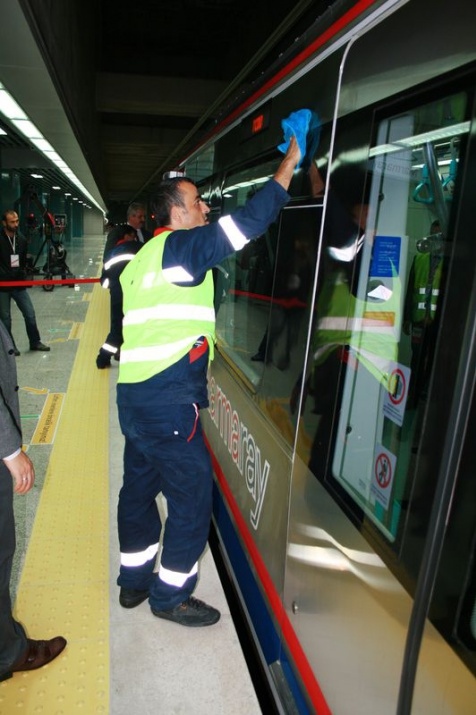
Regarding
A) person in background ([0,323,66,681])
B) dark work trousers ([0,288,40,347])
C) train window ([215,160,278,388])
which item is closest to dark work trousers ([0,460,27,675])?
person in background ([0,323,66,681])

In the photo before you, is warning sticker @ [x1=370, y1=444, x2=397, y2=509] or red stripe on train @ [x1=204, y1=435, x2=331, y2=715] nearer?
warning sticker @ [x1=370, y1=444, x2=397, y2=509]

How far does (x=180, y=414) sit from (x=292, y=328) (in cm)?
61

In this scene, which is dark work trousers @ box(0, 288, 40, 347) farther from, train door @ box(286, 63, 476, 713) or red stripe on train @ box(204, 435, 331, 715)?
train door @ box(286, 63, 476, 713)

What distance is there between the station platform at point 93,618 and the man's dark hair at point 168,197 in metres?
1.75

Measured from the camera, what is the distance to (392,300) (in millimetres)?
1349

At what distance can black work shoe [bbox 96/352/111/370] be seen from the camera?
250 inches

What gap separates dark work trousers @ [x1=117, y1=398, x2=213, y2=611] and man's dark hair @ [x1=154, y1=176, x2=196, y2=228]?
711 mm

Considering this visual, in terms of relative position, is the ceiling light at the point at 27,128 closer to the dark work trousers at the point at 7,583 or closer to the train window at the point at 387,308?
the dark work trousers at the point at 7,583

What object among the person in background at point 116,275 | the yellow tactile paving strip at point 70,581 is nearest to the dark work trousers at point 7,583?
the yellow tactile paving strip at point 70,581

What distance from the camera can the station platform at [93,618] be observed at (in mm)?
2002

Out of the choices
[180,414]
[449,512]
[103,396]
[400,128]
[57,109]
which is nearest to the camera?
[449,512]

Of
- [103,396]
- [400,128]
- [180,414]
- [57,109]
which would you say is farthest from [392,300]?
[57,109]

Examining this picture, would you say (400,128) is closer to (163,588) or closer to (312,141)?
(312,141)

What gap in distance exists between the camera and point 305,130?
173 centimetres
